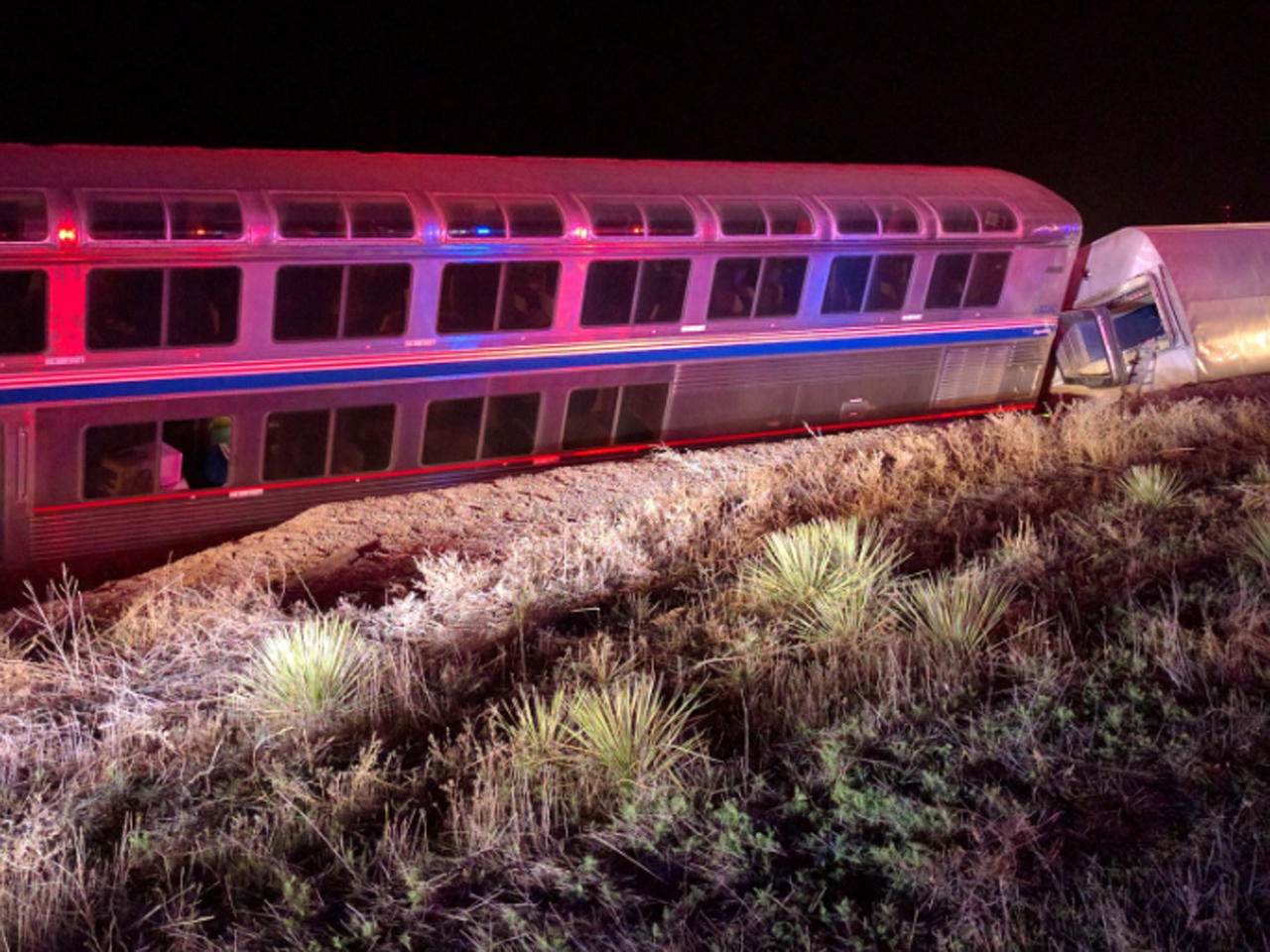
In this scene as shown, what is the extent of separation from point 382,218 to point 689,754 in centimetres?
751

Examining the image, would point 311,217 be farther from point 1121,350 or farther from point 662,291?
point 1121,350

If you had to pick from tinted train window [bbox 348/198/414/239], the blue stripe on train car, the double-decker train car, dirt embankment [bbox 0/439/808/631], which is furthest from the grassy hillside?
tinted train window [bbox 348/198/414/239]

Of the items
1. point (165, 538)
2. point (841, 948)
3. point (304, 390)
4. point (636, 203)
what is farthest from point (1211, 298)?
point (841, 948)

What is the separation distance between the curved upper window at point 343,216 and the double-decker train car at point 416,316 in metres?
0.02

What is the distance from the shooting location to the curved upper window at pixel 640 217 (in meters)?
12.3

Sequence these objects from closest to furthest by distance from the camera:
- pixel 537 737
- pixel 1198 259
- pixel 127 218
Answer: pixel 537 737 < pixel 127 218 < pixel 1198 259

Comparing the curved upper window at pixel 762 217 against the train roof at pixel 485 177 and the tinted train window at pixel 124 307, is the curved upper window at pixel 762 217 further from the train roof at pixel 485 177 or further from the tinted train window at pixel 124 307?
the tinted train window at pixel 124 307

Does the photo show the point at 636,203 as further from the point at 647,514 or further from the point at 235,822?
the point at 235,822

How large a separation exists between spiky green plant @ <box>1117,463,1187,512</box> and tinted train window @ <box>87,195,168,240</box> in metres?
7.96

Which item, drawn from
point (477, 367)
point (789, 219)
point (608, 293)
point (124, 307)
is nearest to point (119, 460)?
point (124, 307)

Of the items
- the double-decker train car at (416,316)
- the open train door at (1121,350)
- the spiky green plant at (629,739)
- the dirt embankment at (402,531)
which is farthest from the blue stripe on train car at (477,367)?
the spiky green plant at (629,739)

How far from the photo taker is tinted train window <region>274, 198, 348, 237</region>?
10516 mm

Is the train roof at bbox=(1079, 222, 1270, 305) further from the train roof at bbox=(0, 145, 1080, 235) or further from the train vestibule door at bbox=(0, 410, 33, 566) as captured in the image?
the train vestibule door at bbox=(0, 410, 33, 566)

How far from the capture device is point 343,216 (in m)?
10.8
